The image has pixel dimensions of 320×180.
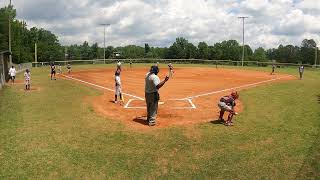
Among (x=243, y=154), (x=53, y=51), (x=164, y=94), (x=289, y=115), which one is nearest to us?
(x=243, y=154)

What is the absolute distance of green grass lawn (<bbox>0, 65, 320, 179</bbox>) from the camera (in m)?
12.0

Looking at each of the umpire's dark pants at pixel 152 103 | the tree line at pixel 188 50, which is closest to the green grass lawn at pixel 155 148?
the umpire's dark pants at pixel 152 103

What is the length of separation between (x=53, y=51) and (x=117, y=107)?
127 metres

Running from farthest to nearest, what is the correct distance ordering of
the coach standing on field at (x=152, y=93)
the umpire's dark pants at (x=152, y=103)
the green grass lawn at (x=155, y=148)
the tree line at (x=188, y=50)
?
1. the tree line at (x=188, y=50)
2. the umpire's dark pants at (x=152, y=103)
3. the coach standing on field at (x=152, y=93)
4. the green grass lawn at (x=155, y=148)

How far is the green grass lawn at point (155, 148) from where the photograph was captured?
39.3ft

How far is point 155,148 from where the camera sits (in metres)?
13.6

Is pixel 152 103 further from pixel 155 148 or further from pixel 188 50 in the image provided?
pixel 188 50

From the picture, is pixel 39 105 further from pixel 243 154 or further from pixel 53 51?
pixel 53 51

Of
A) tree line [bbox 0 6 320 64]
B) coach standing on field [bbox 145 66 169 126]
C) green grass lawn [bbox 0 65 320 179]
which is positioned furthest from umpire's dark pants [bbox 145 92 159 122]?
tree line [bbox 0 6 320 64]

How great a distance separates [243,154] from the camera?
43.5 ft

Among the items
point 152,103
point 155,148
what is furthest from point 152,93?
point 155,148

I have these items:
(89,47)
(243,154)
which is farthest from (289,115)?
(89,47)

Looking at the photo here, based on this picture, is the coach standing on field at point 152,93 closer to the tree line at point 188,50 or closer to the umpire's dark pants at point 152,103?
the umpire's dark pants at point 152,103

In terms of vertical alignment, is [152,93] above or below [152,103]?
above
